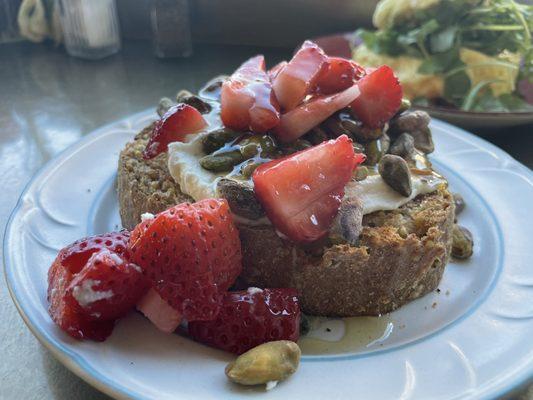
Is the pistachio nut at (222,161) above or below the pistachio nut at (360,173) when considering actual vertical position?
above

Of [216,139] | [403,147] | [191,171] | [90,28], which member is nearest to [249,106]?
[216,139]

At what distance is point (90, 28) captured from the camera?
3.34 metres

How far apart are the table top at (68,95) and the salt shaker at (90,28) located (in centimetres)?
7

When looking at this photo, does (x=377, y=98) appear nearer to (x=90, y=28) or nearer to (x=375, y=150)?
(x=375, y=150)

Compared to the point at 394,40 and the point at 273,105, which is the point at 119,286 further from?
the point at 394,40

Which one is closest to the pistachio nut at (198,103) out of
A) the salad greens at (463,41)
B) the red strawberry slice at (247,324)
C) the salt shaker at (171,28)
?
the red strawberry slice at (247,324)

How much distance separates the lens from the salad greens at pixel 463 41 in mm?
2699

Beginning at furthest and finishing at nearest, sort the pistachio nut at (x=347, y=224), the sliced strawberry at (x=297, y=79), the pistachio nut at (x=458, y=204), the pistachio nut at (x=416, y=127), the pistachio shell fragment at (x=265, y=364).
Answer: the pistachio nut at (x=458, y=204), the pistachio nut at (x=416, y=127), the sliced strawberry at (x=297, y=79), the pistachio nut at (x=347, y=224), the pistachio shell fragment at (x=265, y=364)

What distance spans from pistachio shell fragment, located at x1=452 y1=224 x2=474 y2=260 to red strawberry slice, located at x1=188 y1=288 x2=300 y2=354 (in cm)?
62

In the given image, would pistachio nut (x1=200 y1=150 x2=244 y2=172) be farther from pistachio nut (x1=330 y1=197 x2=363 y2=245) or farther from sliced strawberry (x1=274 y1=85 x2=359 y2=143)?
pistachio nut (x1=330 y1=197 x2=363 y2=245)

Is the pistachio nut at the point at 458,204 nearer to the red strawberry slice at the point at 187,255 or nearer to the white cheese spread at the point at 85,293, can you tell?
A: the red strawberry slice at the point at 187,255

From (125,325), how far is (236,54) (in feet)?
8.53

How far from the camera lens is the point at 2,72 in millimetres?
3398

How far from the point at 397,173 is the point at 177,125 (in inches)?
24.8
